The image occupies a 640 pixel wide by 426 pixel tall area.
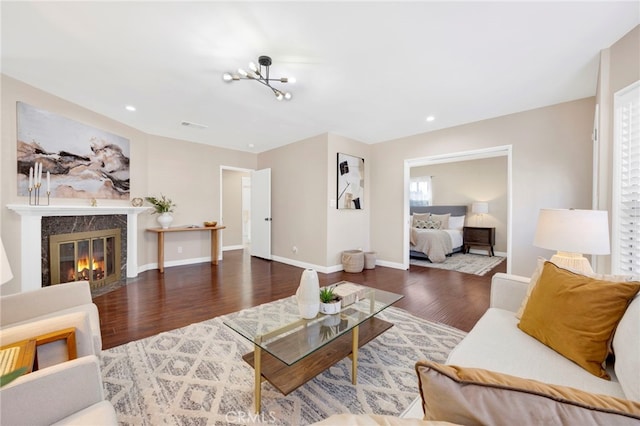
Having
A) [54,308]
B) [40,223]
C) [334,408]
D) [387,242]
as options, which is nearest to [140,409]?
[54,308]

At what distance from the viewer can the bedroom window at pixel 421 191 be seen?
745 cm

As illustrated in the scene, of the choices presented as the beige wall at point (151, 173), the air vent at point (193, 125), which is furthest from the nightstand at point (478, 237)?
the air vent at point (193, 125)

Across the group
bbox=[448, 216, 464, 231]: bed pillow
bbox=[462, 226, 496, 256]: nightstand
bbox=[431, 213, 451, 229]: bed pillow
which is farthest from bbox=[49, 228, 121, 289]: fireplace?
bbox=[462, 226, 496, 256]: nightstand

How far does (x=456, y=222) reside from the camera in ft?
21.4

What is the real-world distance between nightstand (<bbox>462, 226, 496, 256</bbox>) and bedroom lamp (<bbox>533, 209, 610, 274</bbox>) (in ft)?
14.9

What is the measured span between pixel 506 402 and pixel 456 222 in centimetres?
680

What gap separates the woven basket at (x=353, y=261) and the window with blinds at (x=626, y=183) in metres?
2.91

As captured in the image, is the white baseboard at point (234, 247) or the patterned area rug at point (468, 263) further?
the white baseboard at point (234, 247)

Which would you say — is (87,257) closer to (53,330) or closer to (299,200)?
(53,330)

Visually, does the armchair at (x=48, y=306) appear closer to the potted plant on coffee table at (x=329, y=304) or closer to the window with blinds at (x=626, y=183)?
the potted plant on coffee table at (x=329, y=304)

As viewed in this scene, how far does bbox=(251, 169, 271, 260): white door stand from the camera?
5395 millimetres

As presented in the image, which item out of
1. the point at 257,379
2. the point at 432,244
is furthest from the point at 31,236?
the point at 432,244

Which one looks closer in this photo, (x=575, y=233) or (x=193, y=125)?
(x=575, y=233)

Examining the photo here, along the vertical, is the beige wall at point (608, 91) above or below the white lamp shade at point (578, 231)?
above
